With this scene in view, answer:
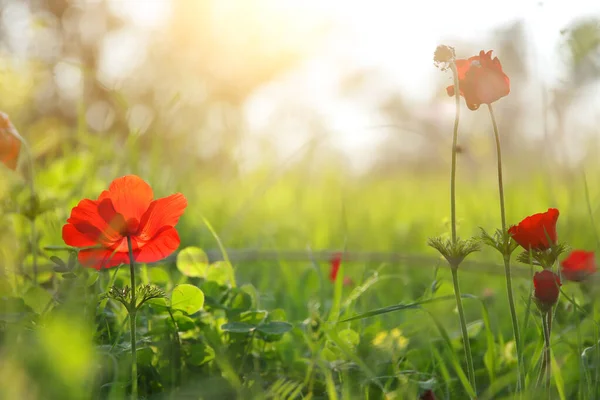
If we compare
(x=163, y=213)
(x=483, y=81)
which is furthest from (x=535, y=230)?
(x=163, y=213)

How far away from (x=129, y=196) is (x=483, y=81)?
1.99ft

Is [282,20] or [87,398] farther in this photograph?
[282,20]

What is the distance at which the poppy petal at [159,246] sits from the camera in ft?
3.51

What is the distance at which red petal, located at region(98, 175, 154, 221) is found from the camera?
3.40 feet

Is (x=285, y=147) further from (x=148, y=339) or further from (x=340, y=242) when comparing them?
(x=148, y=339)

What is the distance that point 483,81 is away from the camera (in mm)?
963

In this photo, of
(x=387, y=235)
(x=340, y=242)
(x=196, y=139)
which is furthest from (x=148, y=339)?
(x=196, y=139)

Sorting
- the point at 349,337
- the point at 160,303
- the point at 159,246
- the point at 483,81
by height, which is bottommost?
the point at 349,337

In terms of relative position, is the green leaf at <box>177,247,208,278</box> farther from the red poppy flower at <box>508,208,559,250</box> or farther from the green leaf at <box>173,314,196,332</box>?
the red poppy flower at <box>508,208,559,250</box>

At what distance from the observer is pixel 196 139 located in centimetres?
376

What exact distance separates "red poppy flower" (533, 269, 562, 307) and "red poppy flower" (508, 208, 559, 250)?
0.06 m

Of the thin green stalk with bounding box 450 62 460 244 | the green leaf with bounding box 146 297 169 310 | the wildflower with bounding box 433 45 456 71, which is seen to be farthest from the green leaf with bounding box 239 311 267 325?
the wildflower with bounding box 433 45 456 71

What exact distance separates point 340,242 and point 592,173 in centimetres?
263

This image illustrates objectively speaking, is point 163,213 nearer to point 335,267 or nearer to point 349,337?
point 349,337
